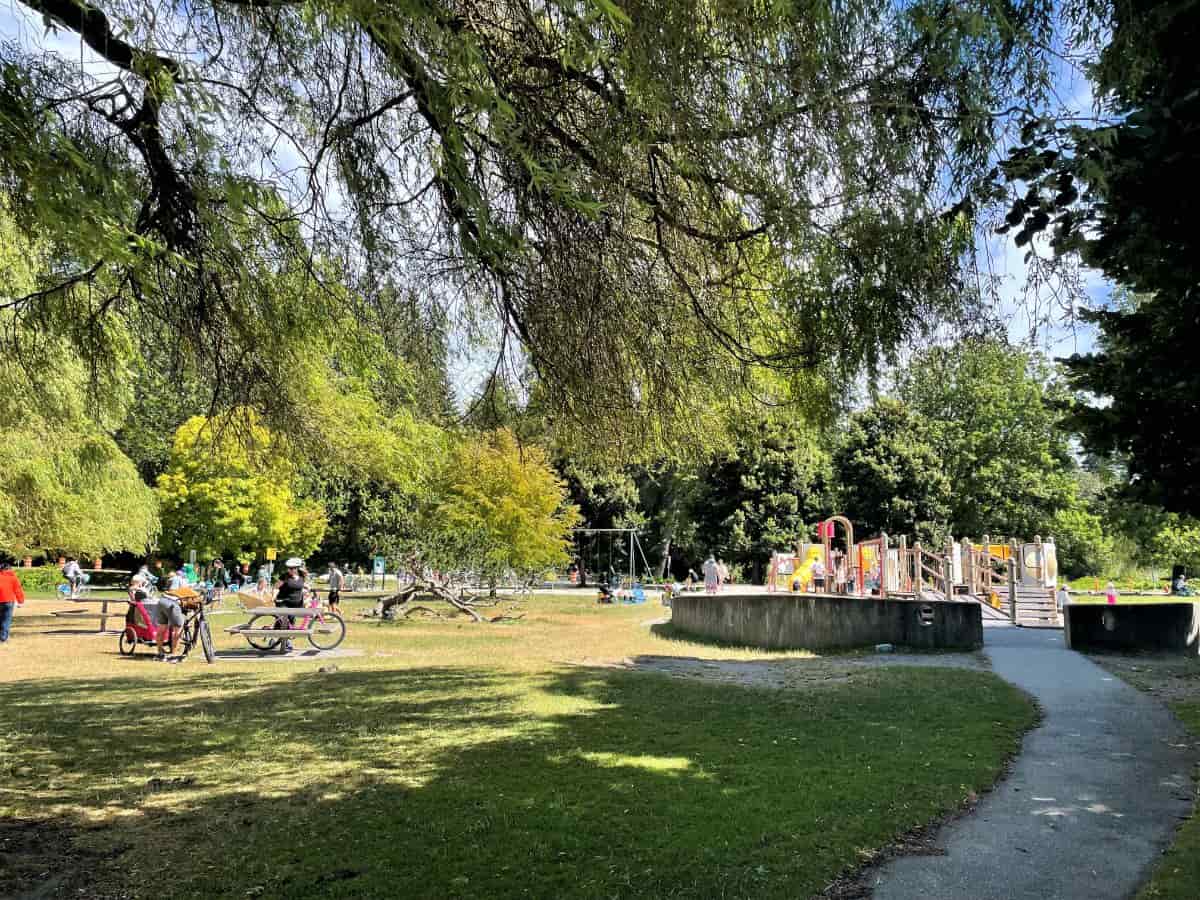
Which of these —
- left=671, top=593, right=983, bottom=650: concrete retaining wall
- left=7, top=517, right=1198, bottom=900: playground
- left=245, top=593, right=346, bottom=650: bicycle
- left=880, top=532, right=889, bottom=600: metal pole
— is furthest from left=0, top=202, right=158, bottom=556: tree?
left=880, top=532, right=889, bottom=600: metal pole

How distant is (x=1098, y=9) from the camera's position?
4223 mm

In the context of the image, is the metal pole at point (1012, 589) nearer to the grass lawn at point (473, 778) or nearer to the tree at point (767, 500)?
the grass lawn at point (473, 778)

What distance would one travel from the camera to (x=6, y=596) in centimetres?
1659

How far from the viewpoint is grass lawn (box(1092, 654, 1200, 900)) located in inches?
175

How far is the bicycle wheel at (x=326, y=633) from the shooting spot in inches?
636

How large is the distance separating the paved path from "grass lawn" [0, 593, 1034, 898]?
339mm

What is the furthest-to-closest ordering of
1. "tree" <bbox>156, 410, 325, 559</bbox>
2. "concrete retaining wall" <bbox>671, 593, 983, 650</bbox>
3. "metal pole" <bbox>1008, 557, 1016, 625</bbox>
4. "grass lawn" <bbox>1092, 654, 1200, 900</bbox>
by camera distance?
"tree" <bbox>156, 410, 325, 559</bbox>, "metal pole" <bbox>1008, 557, 1016, 625</bbox>, "concrete retaining wall" <bbox>671, 593, 983, 650</bbox>, "grass lawn" <bbox>1092, 654, 1200, 900</bbox>

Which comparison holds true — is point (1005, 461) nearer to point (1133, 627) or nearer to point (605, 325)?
point (1133, 627)

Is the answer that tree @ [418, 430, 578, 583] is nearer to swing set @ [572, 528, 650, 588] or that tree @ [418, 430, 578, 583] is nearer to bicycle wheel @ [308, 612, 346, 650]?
bicycle wheel @ [308, 612, 346, 650]

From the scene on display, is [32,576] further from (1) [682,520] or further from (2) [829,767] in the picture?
(2) [829,767]

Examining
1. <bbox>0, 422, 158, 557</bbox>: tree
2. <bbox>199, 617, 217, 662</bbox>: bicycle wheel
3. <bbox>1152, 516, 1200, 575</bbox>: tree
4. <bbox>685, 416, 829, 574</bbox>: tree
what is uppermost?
<bbox>685, 416, 829, 574</bbox>: tree

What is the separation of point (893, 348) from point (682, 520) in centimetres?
4762

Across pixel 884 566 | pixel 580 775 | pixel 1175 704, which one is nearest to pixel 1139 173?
pixel 580 775

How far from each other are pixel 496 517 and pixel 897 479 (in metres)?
21.2
